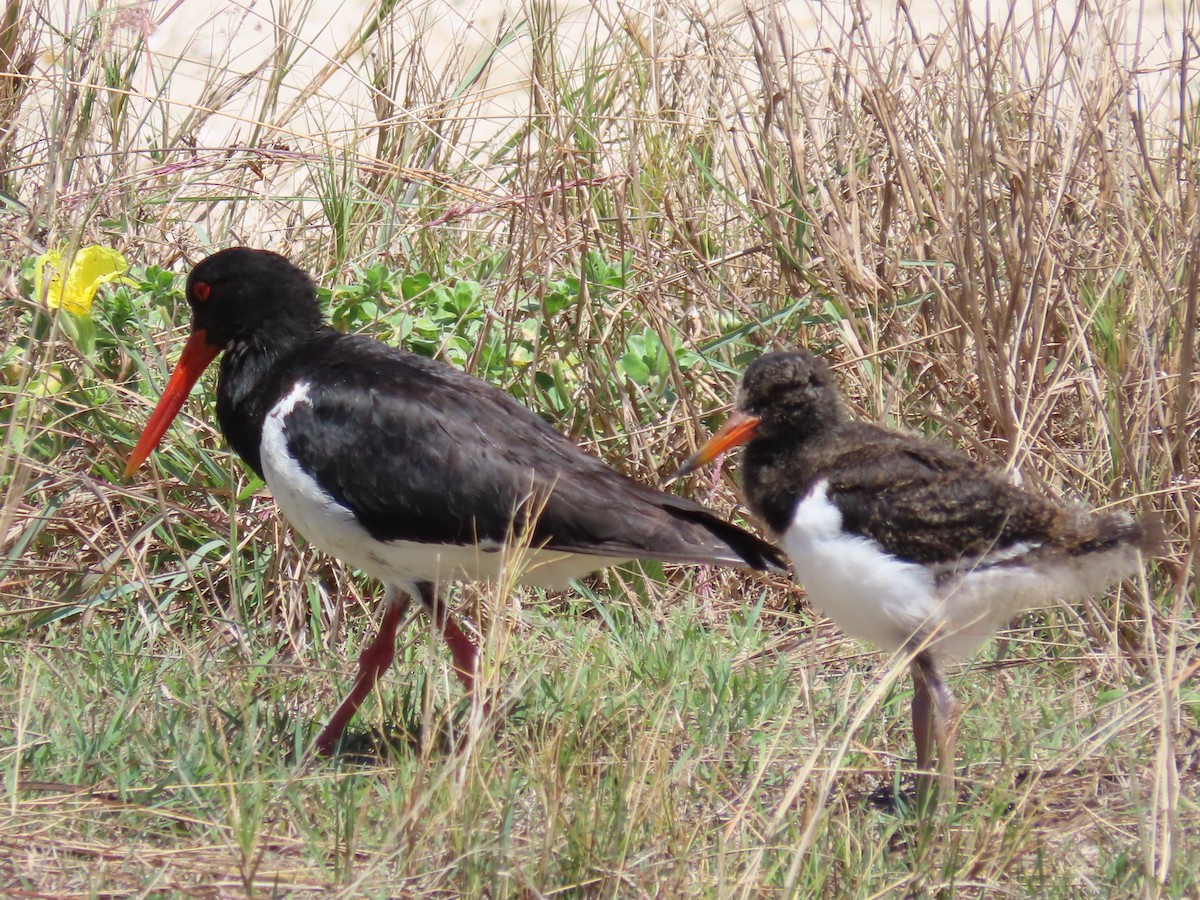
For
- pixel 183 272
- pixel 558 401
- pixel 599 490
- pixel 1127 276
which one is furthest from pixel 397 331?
pixel 1127 276

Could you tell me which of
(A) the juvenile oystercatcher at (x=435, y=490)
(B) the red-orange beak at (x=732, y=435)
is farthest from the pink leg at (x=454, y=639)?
(B) the red-orange beak at (x=732, y=435)

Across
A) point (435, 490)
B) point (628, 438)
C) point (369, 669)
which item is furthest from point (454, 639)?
point (628, 438)

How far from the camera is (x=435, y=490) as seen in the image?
386 cm

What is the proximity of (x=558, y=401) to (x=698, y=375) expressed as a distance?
489 millimetres

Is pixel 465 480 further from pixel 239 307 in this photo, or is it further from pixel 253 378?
pixel 239 307

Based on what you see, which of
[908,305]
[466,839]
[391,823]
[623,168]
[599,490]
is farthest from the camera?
[623,168]

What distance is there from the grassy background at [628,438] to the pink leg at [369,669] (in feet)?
0.30

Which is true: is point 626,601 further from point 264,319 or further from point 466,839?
point 466,839

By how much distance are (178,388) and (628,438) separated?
57.5 inches

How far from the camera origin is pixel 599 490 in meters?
3.90

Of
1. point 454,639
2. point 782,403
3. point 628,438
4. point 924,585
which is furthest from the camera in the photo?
point 628,438

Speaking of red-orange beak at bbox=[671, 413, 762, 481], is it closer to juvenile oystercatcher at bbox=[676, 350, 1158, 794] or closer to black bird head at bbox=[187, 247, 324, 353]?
juvenile oystercatcher at bbox=[676, 350, 1158, 794]

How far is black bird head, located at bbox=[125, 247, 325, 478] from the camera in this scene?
4.34 metres

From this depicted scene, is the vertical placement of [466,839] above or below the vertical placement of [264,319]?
below
